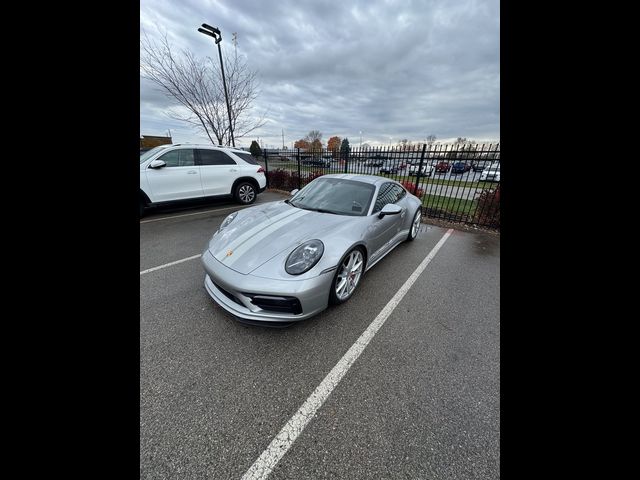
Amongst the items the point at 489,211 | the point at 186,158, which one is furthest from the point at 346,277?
the point at 186,158

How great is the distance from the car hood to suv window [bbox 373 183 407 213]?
24.1 inches

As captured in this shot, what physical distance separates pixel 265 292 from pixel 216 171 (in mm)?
5557

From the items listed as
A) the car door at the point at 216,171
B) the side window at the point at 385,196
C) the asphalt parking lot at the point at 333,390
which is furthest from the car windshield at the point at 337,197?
the car door at the point at 216,171

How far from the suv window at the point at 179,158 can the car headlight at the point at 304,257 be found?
17.3 ft

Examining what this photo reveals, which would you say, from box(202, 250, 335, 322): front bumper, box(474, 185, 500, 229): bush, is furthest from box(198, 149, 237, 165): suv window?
box(474, 185, 500, 229): bush

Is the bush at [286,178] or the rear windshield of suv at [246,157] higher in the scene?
the rear windshield of suv at [246,157]

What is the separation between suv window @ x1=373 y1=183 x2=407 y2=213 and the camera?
3.34m

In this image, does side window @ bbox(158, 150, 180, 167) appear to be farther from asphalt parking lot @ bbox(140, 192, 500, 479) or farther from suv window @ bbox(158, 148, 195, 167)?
asphalt parking lot @ bbox(140, 192, 500, 479)

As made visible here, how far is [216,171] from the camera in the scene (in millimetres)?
6523

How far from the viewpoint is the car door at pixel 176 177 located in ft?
18.7

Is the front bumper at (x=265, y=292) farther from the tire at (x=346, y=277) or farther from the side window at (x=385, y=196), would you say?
the side window at (x=385, y=196)
